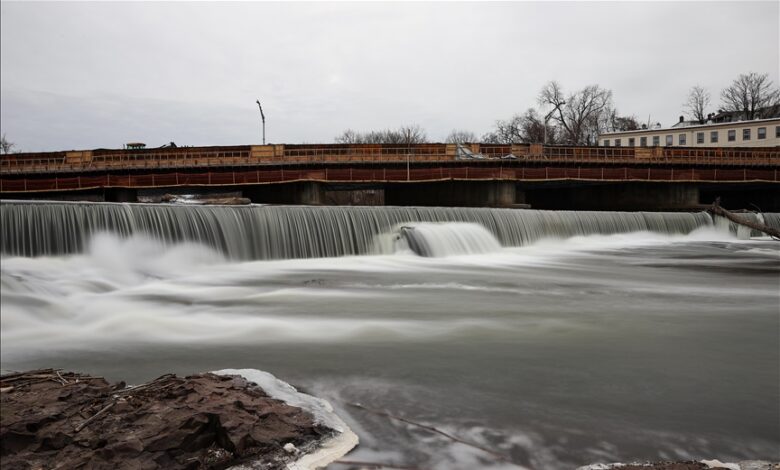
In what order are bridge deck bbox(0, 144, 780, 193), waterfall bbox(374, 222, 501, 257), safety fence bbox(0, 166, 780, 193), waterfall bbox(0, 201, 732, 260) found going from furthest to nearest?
1. bridge deck bbox(0, 144, 780, 193)
2. safety fence bbox(0, 166, 780, 193)
3. waterfall bbox(374, 222, 501, 257)
4. waterfall bbox(0, 201, 732, 260)

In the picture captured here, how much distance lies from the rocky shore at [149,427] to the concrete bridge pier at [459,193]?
30.2 m

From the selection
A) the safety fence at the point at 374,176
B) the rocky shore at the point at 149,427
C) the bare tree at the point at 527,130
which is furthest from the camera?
the bare tree at the point at 527,130

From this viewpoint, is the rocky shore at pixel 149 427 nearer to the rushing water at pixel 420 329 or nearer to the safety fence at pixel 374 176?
the rushing water at pixel 420 329

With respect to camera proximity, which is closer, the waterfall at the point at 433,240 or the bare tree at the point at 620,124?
the waterfall at the point at 433,240

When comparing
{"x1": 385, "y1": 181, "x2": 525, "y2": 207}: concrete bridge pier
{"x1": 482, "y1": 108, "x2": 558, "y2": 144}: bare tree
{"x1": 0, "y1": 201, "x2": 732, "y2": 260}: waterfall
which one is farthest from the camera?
{"x1": 482, "y1": 108, "x2": 558, "y2": 144}: bare tree

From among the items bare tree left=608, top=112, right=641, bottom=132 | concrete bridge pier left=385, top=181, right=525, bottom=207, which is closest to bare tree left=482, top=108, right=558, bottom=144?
bare tree left=608, top=112, right=641, bottom=132

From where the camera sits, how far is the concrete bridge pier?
Result: 32625 mm

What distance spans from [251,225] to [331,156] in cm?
1831

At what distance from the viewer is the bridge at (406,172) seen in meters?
30.1

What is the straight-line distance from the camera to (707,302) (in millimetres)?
8867

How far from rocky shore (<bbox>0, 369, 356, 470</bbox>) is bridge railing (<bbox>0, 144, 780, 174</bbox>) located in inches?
1128

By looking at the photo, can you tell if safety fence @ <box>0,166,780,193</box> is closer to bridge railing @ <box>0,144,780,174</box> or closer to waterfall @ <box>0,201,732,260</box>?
bridge railing @ <box>0,144,780,174</box>

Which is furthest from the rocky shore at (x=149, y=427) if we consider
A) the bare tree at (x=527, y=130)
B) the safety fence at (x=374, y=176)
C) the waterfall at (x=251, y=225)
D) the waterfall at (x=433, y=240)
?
the bare tree at (x=527, y=130)

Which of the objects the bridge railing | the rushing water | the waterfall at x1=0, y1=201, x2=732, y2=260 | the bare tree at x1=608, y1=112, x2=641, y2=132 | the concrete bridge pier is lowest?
the rushing water
